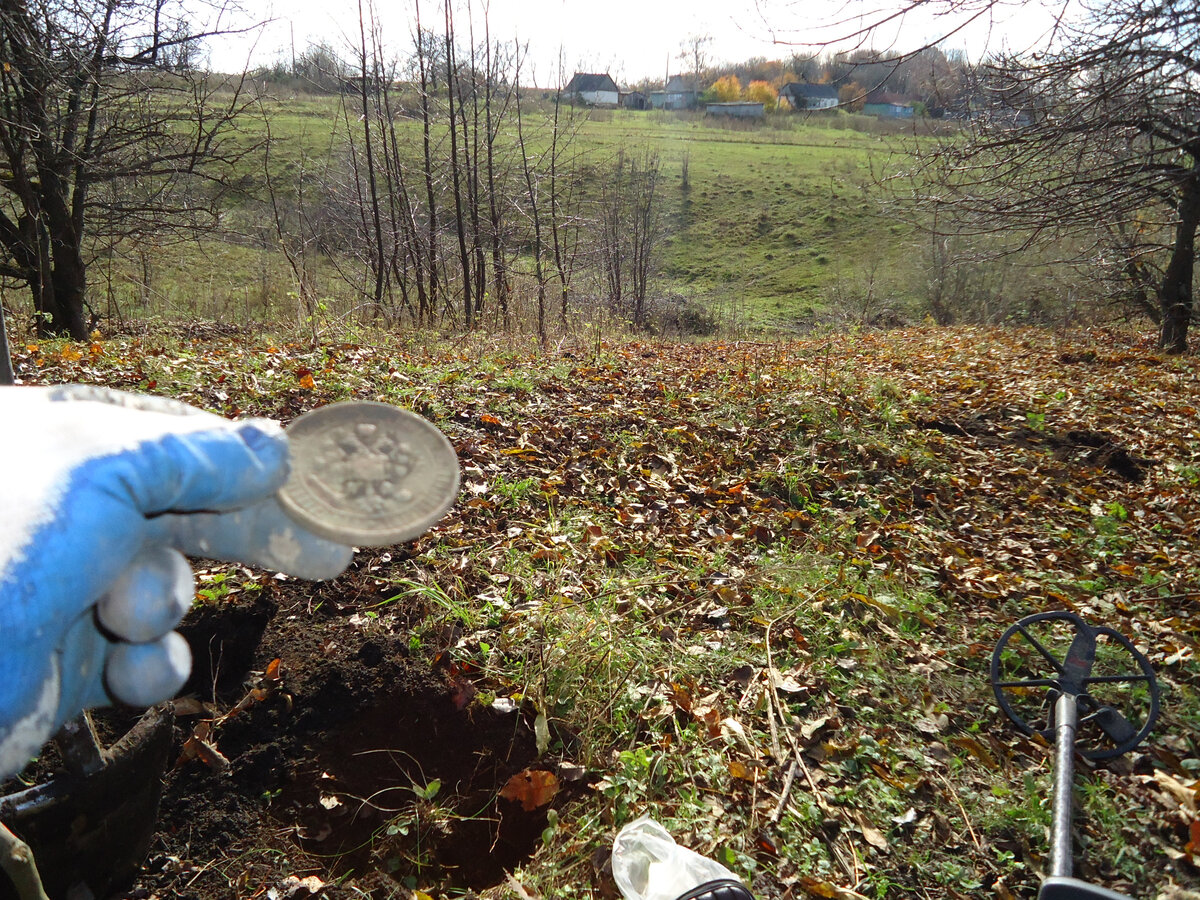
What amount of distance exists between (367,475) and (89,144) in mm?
9044

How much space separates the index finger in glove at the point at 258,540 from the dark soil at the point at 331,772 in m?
1.19

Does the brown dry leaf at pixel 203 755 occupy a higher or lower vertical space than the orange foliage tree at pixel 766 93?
lower

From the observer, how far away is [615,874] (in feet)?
6.70

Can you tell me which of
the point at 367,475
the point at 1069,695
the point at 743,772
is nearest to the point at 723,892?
the point at 743,772

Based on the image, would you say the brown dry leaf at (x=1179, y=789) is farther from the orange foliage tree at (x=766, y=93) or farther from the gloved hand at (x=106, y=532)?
the orange foliage tree at (x=766, y=93)

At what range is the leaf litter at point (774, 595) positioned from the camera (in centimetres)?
239

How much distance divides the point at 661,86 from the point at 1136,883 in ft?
155

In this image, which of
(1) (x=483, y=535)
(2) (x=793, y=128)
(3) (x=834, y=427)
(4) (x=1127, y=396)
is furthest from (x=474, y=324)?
(2) (x=793, y=128)

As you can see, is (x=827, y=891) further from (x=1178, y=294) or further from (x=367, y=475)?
(x=1178, y=294)

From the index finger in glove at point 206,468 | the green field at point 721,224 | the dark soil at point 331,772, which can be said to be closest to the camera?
the index finger in glove at point 206,468

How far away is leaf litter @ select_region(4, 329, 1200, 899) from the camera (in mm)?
2389

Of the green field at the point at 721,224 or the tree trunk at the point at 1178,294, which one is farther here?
the green field at the point at 721,224

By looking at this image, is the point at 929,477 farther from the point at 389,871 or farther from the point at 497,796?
the point at 389,871

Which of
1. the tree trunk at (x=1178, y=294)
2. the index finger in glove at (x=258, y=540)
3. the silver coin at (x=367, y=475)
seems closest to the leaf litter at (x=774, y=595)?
the index finger in glove at (x=258, y=540)
